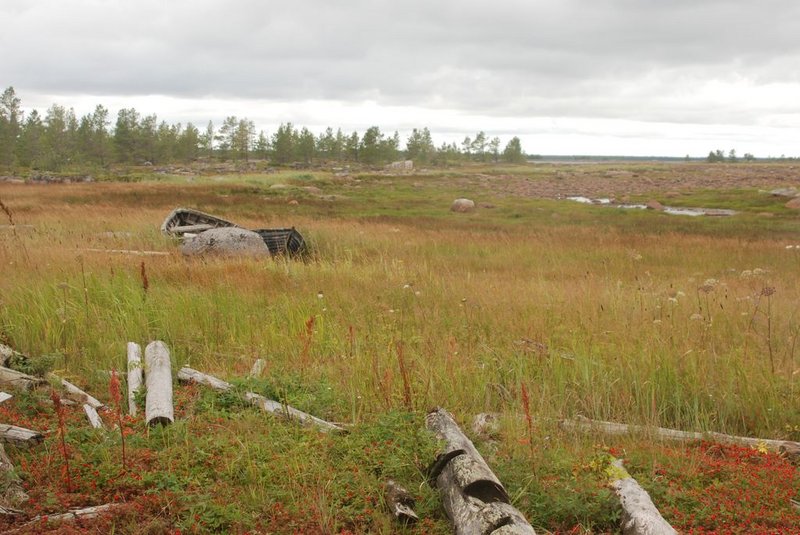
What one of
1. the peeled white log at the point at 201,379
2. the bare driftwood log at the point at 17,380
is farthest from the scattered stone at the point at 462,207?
the bare driftwood log at the point at 17,380

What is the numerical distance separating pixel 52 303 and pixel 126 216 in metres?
13.9

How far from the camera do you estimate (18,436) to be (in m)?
4.64

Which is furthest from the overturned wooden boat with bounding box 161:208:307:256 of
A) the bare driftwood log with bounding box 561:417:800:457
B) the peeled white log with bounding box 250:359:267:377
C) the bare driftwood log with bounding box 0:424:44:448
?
the bare driftwood log with bounding box 561:417:800:457

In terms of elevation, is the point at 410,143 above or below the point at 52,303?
above

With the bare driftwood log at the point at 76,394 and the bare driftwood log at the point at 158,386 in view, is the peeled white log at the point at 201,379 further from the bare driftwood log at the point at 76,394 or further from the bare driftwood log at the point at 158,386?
the bare driftwood log at the point at 76,394

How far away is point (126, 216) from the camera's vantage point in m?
21.4

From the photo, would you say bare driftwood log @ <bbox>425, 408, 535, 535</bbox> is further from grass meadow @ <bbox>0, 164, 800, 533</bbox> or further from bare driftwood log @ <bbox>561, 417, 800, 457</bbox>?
bare driftwood log @ <bbox>561, 417, 800, 457</bbox>

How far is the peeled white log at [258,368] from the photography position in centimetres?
638

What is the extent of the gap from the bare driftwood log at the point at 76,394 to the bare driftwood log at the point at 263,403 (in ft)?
2.70

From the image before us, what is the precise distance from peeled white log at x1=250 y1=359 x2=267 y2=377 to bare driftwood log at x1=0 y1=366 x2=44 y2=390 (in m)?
1.94

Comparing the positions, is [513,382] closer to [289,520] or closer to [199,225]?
[289,520]

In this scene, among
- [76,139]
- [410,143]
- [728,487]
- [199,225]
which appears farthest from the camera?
[410,143]

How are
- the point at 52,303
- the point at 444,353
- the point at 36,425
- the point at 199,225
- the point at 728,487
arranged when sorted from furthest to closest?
the point at 199,225, the point at 52,303, the point at 444,353, the point at 36,425, the point at 728,487

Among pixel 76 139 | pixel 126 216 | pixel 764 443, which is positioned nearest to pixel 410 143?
pixel 76 139
